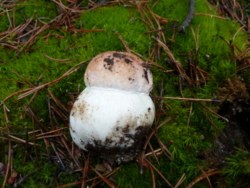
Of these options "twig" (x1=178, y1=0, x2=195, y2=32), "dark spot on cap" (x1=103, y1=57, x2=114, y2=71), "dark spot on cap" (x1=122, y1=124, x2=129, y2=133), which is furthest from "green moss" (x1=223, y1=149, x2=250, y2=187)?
"twig" (x1=178, y1=0, x2=195, y2=32)

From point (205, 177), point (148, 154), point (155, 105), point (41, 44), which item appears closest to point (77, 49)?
point (41, 44)

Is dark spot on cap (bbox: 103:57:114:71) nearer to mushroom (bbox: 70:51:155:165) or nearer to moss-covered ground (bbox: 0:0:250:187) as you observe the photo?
mushroom (bbox: 70:51:155:165)

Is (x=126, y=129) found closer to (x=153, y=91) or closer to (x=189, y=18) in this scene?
(x=153, y=91)

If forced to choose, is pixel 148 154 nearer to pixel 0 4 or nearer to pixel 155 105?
pixel 155 105

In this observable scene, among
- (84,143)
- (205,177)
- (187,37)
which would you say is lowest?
(205,177)

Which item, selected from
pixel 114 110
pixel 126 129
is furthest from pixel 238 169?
pixel 114 110

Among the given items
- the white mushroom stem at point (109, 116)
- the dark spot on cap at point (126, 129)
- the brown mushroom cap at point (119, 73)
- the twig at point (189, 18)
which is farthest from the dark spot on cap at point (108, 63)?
the twig at point (189, 18)

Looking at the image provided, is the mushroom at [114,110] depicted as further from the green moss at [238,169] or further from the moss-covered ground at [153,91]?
the green moss at [238,169]
